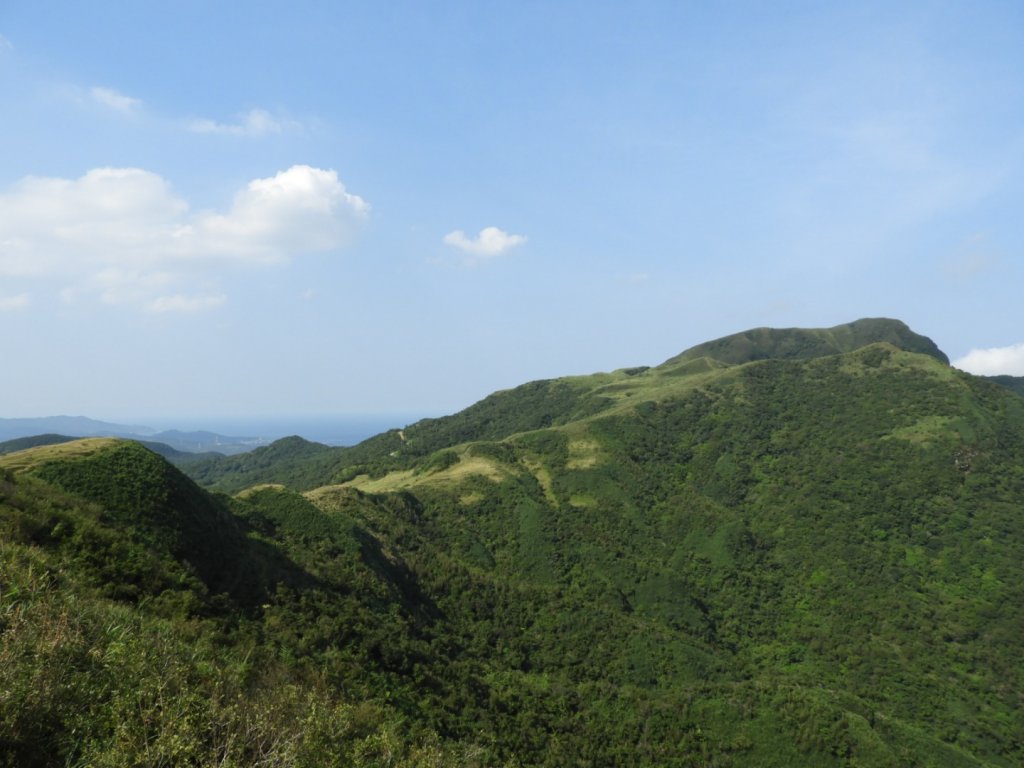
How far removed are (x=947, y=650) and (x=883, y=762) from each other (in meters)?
30.2

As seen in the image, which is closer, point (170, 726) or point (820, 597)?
point (170, 726)

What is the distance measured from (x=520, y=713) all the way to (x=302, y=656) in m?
20.7

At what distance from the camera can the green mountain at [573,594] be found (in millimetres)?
15477

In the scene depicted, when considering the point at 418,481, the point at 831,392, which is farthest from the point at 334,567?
the point at 831,392

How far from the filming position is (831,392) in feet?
410

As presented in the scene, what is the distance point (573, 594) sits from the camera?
71.4m

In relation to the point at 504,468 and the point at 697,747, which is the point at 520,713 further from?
the point at 504,468

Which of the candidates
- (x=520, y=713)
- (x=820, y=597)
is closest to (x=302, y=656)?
(x=520, y=713)

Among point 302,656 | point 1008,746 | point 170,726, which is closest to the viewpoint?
point 170,726

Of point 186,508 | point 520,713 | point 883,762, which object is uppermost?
point 186,508

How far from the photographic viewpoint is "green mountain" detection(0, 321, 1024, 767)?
15.5 metres

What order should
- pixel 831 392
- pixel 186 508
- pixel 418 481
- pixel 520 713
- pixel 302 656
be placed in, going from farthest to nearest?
pixel 831 392, pixel 418 481, pixel 520 713, pixel 186 508, pixel 302 656

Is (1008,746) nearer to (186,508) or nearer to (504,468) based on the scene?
(504,468)

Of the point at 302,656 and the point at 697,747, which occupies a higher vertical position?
the point at 302,656
